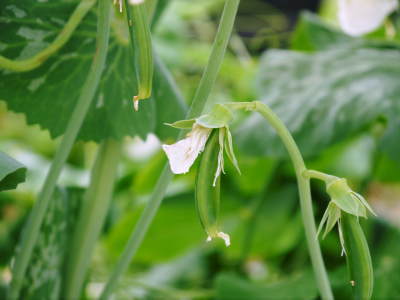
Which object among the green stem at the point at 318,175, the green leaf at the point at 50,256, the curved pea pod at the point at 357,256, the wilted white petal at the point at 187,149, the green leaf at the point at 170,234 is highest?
the wilted white petal at the point at 187,149

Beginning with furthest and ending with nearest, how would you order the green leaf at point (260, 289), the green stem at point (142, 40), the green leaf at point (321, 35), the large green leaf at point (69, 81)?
1. the green leaf at point (321, 35)
2. the green leaf at point (260, 289)
3. the large green leaf at point (69, 81)
4. the green stem at point (142, 40)

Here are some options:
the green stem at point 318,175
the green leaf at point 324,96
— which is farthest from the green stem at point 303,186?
the green leaf at point 324,96

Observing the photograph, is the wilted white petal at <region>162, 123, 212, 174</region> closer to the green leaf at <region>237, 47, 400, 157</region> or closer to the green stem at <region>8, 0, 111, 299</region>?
the green stem at <region>8, 0, 111, 299</region>

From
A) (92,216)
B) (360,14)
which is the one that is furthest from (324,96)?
(92,216)

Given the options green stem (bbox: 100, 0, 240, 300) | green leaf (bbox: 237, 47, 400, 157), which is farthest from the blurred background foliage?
green stem (bbox: 100, 0, 240, 300)

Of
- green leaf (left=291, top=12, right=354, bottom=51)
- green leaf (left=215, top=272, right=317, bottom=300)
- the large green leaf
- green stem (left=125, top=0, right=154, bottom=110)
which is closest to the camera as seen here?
green stem (left=125, top=0, right=154, bottom=110)

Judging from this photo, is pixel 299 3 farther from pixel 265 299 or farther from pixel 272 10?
pixel 265 299

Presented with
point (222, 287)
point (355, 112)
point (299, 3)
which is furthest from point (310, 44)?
point (299, 3)

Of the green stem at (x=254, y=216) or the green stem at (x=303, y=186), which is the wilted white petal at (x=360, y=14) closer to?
the green stem at (x=303, y=186)
